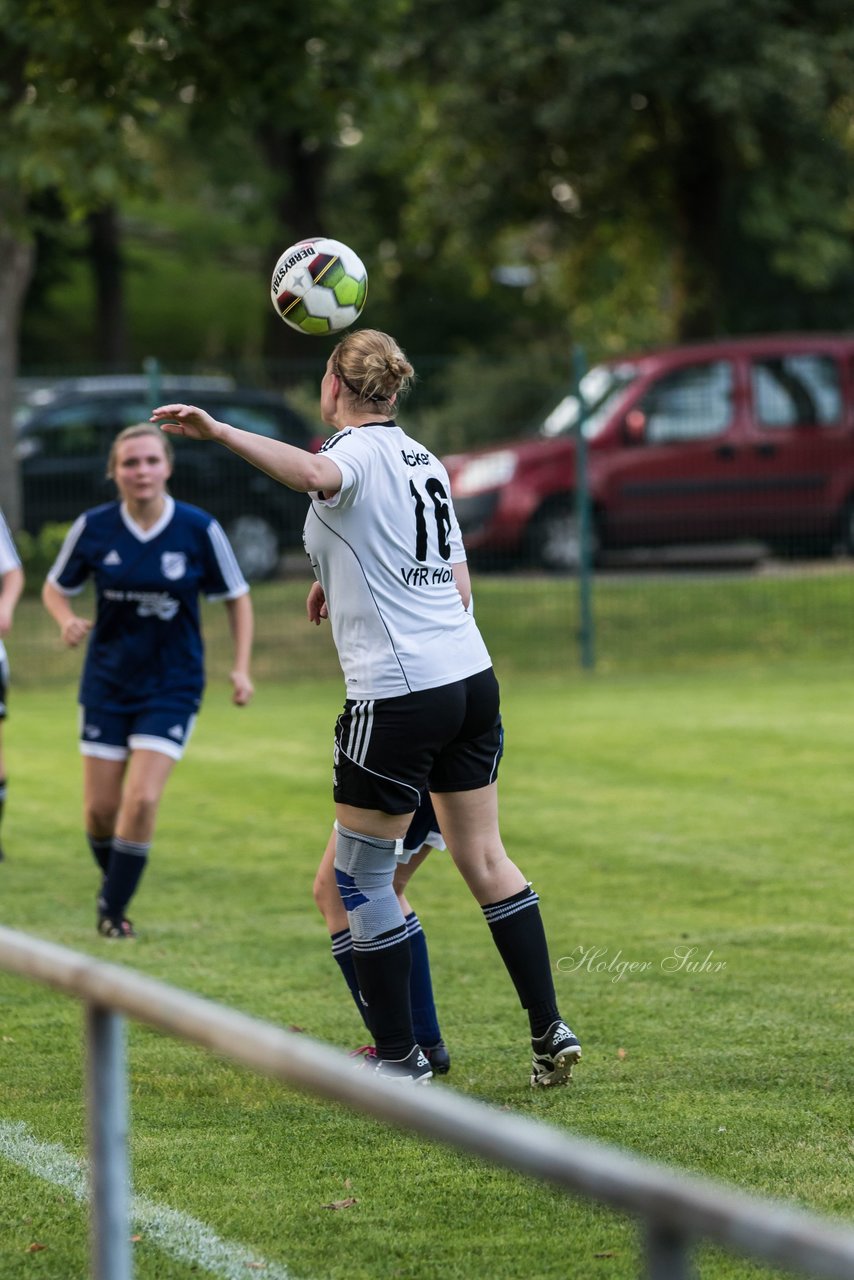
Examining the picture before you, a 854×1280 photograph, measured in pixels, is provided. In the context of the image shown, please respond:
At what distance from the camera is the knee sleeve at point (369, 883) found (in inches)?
180

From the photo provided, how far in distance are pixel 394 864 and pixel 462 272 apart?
36.0 meters

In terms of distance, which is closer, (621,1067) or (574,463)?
(621,1067)

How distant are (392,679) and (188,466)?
11650mm

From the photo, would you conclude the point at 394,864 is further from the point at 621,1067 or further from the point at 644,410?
the point at 644,410

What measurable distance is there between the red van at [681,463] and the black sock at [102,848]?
8.74 m

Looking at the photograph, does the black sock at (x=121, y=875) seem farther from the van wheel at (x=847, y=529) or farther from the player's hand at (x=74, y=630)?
the van wheel at (x=847, y=529)

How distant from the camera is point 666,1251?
1.63 metres

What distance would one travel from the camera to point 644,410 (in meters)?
16.6

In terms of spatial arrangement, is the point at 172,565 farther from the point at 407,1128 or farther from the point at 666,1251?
the point at 666,1251

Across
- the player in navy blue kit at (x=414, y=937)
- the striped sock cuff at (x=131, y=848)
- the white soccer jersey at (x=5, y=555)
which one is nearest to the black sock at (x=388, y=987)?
the player in navy blue kit at (x=414, y=937)

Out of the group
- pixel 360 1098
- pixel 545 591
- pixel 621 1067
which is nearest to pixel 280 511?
pixel 545 591

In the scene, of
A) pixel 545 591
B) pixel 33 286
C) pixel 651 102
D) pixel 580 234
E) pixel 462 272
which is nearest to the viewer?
pixel 545 591

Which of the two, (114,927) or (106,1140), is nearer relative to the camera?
(106,1140)

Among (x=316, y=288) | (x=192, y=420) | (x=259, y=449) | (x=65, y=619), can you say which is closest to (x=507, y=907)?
(x=259, y=449)
